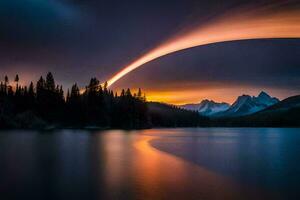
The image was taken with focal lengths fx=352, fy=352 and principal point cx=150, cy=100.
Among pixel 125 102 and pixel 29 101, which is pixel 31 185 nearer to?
pixel 29 101

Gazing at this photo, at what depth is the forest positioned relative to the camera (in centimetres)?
12625

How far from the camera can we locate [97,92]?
153 m

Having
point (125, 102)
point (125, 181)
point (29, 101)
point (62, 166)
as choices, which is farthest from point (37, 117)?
point (125, 181)

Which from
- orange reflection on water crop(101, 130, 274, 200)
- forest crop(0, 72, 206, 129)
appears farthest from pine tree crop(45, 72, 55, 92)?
orange reflection on water crop(101, 130, 274, 200)

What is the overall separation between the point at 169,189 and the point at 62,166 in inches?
501

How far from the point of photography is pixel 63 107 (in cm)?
14500

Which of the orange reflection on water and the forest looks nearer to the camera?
the orange reflection on water

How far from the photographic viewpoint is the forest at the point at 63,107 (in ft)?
414

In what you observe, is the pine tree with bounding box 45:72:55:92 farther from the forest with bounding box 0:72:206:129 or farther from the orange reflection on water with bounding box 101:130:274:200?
the orange reflection on water with bounding box 101:130:274:200

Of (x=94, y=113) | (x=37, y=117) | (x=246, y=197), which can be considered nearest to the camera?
Answer: (x=246, y=197)

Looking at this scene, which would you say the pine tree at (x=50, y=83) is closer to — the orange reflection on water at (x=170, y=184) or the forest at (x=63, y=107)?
the forest at (x=63, y=107)

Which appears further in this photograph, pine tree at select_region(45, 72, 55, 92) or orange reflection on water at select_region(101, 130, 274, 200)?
pine tree at select_region(45, 72, 55, 92)

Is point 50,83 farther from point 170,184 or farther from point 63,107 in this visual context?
point 170,184

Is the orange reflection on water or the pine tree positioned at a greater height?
the pine tree
